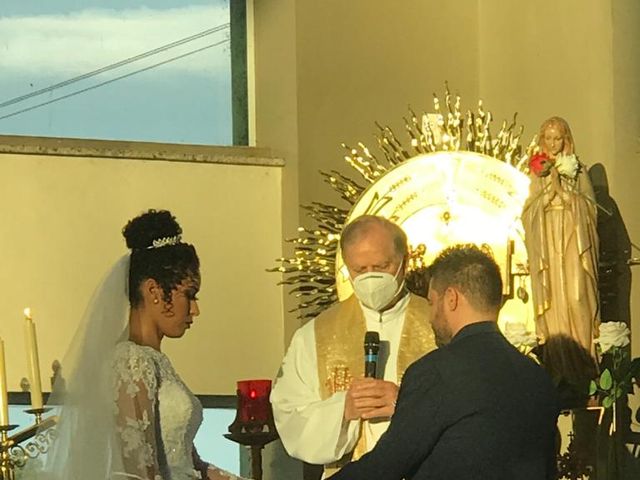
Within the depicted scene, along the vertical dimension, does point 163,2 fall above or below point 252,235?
above

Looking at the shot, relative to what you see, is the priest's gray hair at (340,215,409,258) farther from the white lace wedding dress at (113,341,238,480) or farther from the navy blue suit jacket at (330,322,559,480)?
the navy blue suit jacket at (330,322,559,480)

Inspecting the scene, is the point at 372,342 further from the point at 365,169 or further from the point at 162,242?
the point at 365,169

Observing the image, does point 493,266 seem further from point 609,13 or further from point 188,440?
point 609,13

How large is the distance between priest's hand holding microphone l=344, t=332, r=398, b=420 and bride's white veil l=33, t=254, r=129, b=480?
925mm

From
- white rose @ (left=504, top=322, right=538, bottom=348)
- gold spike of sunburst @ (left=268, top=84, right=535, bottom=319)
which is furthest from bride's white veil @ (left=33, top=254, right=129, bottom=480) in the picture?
white rose @ (left=504, top=322, right=538, bottom=348)

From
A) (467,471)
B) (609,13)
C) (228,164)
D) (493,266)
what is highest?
(609,13)

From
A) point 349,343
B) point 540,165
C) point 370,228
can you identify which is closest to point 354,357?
point 349,343

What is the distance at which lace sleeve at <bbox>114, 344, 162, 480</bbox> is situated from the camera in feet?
19.3

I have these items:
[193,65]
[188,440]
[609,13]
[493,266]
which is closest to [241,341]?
[193,65]

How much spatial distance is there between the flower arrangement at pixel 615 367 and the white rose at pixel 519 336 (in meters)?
0.33

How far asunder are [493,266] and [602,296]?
3.91 metres

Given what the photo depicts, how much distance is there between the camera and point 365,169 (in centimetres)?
906

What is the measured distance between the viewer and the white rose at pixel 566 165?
27.7ft

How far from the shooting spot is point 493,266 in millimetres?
5285
